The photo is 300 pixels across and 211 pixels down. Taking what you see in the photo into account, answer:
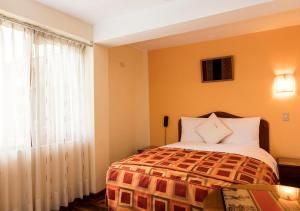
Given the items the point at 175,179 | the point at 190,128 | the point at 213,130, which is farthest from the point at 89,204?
the point at 213,130

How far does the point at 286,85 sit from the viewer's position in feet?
10.5

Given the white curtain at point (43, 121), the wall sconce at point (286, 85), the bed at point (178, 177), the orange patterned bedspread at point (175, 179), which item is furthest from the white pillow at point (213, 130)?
the white curtain at point (43, 121)

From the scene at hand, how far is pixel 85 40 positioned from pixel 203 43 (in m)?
2.09

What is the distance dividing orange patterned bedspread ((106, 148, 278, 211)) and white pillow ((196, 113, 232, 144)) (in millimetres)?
823

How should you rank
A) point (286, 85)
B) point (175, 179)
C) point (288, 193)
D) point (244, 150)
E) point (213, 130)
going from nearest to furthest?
point (288, 193), point (175, 179), point (244, 150), point (286, 85), point (213, 130)

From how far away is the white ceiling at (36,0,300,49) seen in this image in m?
2.25

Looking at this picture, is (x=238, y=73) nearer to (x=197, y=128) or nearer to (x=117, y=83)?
(x=197, y=128)

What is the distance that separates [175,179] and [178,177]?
0.11 ft

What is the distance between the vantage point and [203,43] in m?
3.93

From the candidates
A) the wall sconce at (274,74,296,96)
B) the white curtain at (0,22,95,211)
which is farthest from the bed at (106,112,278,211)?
the wall sconce at (274,74,296,96)

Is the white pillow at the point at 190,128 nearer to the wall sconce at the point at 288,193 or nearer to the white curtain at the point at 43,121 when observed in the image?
the white curtain at the point at 43,121

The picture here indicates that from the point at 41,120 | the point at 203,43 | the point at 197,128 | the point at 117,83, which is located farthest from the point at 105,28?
the point at 197,128

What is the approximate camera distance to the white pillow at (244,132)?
129 inches

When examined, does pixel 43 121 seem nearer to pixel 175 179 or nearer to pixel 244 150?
pixel 175 179
